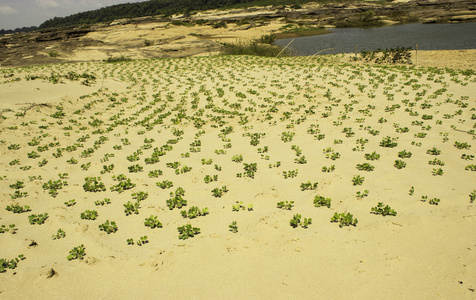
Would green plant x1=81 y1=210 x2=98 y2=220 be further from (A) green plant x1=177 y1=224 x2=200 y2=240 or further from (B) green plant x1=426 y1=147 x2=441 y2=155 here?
(B) green plant x1=426 y1=147 x2=441 y2=155

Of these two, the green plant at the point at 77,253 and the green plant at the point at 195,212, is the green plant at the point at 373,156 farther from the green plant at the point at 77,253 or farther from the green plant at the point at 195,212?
the green plant at the point at 77,253

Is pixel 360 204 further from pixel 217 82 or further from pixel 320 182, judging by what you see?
pixel 217 82

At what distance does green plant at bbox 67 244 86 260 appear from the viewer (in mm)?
5035

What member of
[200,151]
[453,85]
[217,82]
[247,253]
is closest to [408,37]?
[453,85]

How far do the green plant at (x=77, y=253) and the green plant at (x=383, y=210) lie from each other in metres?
5.80

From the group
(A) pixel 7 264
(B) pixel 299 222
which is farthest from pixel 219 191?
(A) pixel 7 264

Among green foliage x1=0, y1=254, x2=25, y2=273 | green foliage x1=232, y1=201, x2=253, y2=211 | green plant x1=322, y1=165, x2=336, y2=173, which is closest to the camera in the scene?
green foliage x1=0, y1=254, x2=25, y2=273

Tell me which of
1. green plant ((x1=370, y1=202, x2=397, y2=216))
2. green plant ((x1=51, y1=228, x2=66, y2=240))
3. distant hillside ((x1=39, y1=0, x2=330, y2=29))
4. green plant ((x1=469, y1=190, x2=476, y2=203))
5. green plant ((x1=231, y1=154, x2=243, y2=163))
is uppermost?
distant hillside ((x1=39, y1=0, x2=330, y2=29))

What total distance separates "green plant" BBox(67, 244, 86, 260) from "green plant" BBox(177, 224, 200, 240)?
176 cm

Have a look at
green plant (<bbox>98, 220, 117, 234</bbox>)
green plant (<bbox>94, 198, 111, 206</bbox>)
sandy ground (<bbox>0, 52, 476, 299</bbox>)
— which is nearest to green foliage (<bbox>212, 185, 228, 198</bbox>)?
sandy ground (<bbox>0, 52, 476, 299</bbox>)

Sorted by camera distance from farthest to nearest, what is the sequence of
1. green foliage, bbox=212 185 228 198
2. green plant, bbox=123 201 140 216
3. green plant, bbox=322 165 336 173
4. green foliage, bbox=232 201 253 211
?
green plant, bbox=322 165 336 173, green foliage, bbox=212 185 228 198, green plant, bbox=123 201 140 216, green foliage, bbox=232 201 253 211

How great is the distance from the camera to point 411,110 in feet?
40.4

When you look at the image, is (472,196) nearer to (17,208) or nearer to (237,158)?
(237,158)

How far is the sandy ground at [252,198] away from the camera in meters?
4.53
